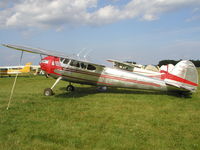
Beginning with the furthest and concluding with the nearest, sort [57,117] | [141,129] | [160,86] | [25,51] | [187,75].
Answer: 1. [160,86]
2. [187,75]
3. [25,51]
4. [57,117]
5. [141,129]

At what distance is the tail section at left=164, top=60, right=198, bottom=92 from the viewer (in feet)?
29.7

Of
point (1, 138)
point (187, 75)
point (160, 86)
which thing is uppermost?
point (187, 75)

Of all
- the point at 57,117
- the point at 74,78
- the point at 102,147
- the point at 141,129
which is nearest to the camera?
the point at 102,147

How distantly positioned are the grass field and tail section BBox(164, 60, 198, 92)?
1.65 metres

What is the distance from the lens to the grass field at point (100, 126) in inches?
156

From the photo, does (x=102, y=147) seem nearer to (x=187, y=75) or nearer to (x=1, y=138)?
(x=1, y=138)

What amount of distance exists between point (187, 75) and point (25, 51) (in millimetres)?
7696

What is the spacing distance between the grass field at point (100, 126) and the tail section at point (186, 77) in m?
1.65

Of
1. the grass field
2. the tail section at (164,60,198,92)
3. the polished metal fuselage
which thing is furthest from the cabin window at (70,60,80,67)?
the tail section at (164,60,198,92)

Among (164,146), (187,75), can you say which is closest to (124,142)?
(164,146)

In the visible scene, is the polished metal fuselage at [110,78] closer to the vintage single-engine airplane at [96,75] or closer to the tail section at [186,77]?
the vintage single-engine airplane at [96,75]

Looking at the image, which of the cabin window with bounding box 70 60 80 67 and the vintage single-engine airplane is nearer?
the vintage single-engine airplane

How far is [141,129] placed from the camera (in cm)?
488

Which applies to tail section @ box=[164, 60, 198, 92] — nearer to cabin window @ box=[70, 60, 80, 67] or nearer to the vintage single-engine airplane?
the vintage single-engine airplane
